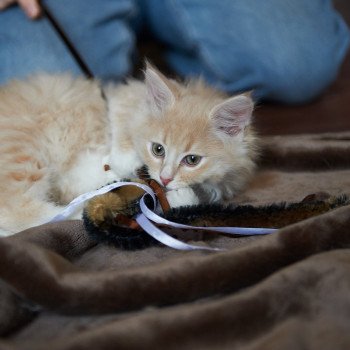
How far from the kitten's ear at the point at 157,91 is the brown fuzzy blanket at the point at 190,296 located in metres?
0.53

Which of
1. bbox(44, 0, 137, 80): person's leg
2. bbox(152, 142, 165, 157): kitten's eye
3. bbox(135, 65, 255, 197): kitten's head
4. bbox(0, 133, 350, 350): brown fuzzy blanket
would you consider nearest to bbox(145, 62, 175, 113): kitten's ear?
bbox(135, 65, 255, 197): kitten's head

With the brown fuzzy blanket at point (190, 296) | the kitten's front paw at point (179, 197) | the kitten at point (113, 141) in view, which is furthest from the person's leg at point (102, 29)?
the brown fuzzy blanket at point (190, 296)

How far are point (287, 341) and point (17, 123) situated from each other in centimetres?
105

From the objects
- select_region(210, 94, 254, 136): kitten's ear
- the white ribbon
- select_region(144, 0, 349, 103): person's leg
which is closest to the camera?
the white ribbon

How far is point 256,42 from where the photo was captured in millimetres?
1863

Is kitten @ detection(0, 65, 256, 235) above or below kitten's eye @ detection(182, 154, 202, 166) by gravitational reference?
above

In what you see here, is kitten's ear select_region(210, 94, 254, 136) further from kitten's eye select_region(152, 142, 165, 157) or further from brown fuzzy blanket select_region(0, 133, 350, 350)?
brown fuzzy blanket select_region(0, 133, 350, 350)

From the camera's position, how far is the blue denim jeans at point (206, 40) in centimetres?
172

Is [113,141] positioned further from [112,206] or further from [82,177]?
[112,206]

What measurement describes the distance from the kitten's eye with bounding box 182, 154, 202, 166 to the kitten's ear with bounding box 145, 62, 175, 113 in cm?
19

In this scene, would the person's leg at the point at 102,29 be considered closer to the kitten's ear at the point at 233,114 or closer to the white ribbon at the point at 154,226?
the kitten's ear at the point at 233,114

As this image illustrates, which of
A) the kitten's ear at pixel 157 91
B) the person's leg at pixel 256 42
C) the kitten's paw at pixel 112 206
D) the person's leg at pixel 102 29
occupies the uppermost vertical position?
the person's leg at pixel 102 29

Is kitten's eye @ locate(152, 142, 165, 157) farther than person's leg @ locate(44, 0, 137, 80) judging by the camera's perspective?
No

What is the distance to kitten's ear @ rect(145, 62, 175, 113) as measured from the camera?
132 cm
